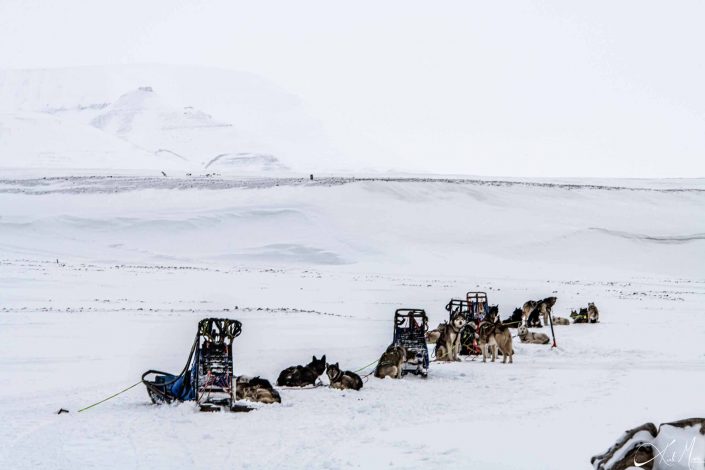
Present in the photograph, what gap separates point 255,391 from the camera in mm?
9664

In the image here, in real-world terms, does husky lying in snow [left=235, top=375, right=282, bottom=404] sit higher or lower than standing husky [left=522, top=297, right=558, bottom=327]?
lower

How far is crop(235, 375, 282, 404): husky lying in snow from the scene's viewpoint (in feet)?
31.6

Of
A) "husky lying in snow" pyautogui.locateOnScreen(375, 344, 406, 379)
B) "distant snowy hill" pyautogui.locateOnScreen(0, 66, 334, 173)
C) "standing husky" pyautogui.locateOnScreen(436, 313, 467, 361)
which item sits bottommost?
"husky lying in snow" pyautogui.locateOnScreen(375, 344, 406, 379)

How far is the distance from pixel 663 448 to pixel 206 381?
5.67 metres

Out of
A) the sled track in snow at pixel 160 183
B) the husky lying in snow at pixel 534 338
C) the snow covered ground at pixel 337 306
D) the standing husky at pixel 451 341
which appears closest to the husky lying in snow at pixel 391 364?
the snow covered ground at pixel 337 306

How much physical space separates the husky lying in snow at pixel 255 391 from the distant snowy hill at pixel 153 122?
53.3 meters

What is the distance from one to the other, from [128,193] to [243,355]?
3135 cm

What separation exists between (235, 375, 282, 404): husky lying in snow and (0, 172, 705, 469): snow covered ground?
0.31 m

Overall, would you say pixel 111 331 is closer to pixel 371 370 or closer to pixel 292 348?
pixel 292 348

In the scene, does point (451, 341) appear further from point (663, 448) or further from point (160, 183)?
point (160, 183)

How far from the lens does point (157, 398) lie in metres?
9.43

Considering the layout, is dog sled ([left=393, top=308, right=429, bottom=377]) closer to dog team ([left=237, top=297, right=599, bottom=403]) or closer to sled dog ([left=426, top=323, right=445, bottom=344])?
dog team ([left=237, top=297, right=599, bottom=403])

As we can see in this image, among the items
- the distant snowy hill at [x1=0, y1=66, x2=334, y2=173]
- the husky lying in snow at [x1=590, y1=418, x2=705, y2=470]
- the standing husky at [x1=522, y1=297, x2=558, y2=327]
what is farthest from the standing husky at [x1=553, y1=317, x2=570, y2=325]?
the distant snowy hill at [x1=0, y1=66, x2=334, y2=173]

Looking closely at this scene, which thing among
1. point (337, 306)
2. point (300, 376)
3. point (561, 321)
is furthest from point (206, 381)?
point (561, 321)
